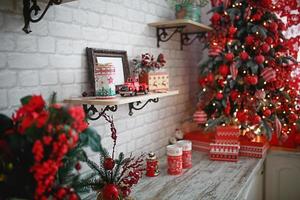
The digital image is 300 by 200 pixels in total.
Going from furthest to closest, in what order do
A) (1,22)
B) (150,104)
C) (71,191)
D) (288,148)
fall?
(288,148)
(150,104)
(1,22)
(71,191)

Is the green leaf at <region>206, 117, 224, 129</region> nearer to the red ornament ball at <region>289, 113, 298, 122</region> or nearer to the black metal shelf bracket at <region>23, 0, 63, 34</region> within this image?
the red ornament ball at <region>289, 113, 298, 122</region>

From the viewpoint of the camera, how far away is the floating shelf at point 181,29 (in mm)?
2135

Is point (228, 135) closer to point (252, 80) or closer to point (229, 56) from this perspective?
point (252, 80)

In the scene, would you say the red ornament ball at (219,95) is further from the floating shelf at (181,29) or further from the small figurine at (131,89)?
the small figurine at (131,89)

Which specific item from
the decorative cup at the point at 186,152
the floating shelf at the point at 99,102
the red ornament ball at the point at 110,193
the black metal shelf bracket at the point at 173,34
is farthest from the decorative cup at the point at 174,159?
the black metal shelf bracket at the point at 173,34

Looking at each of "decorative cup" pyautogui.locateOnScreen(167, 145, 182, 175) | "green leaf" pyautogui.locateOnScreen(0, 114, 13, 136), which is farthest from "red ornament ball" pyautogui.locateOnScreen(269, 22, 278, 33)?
"green leaf" pyautogui.locateOnScreen(0, 114, 13, 136)

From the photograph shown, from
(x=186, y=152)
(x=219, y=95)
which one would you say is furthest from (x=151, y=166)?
(x=219, y=95)

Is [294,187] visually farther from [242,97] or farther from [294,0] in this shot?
[294,0]

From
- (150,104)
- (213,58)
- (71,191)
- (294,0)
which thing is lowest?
(71,191)

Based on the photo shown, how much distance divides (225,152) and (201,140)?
320 mm

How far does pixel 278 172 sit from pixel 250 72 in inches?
33.7

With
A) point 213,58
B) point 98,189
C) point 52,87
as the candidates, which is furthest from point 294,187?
point 52,87

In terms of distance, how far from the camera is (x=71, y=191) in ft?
3.10

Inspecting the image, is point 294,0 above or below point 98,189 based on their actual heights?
above
